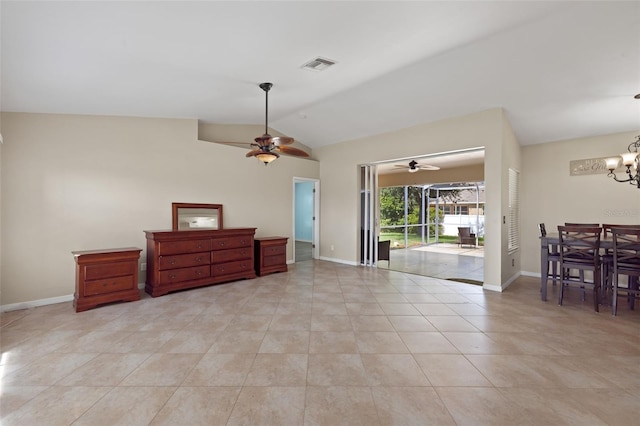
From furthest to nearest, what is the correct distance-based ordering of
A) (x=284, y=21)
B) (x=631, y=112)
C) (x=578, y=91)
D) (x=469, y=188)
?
1. (x=469, y=188)
2. (x=631, y=112)
3. (x=578, y=91)
4. (x=284, y=21)

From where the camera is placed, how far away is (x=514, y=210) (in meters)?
5.27

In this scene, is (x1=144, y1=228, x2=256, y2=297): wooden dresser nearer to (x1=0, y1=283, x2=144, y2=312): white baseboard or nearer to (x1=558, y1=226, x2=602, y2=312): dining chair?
(x1=0, y1=283, x2=144, y2=312): white baseboard

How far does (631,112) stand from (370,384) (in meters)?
5.28

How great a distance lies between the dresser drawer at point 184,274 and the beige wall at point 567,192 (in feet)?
19.7

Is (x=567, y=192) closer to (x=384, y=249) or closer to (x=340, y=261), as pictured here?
(x=384, y=249)

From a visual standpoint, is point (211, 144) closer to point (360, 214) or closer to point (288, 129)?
point (288, 129)

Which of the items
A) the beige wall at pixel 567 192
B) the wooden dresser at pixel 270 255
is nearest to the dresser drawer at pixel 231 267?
the wooden dresser at pixel 270 255

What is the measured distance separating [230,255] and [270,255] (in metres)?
0.84

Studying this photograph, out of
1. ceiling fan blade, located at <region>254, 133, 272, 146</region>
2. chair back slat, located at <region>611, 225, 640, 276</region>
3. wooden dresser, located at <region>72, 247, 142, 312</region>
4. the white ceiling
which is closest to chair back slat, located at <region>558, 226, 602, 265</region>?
chair back slat, located at <region>611, 225, 640, 276</region>

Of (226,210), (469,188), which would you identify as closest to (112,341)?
(226,210)

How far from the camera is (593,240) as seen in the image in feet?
12.4

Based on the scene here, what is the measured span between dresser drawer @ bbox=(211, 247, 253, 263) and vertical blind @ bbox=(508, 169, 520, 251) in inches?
181

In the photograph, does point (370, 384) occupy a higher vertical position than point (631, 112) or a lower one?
lower

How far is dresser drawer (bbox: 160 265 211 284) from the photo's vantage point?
4.30 metres
